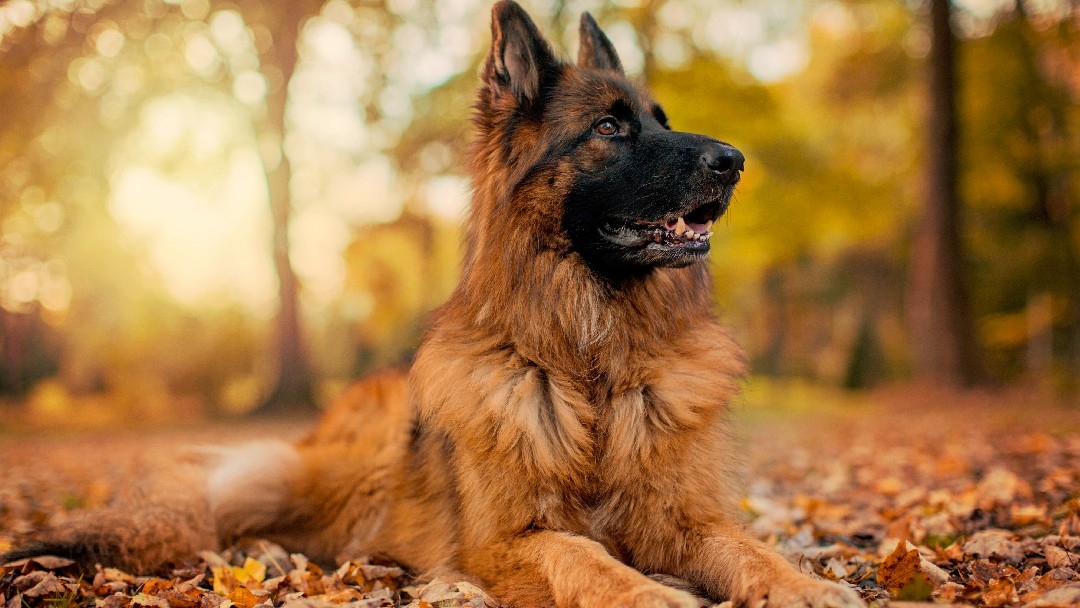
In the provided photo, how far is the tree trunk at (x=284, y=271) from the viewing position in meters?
16.0

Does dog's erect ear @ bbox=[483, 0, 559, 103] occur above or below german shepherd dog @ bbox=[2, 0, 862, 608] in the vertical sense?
above

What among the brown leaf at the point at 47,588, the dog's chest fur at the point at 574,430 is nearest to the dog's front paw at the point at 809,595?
the dog's chest fur at the point at 574,430

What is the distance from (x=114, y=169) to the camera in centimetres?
1584

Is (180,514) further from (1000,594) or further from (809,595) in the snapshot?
(1000,594)

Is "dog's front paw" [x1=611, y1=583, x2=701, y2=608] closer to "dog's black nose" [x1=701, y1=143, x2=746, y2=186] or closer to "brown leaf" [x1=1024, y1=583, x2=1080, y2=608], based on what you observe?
"brown leaf" [x1=1024, y1=583, x2=1080, y2=608]

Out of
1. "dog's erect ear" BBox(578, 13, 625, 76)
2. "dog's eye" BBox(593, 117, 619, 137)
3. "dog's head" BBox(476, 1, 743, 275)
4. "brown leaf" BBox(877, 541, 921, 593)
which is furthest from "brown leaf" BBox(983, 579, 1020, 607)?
"dog's erect ear" BBox(578, 13, 625, 76)

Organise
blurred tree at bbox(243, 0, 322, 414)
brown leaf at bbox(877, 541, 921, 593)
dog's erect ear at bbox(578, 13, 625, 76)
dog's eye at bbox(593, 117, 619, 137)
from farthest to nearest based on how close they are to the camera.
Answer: blurred tree at bbox(243, 0, 322, 414) < dog's erect ear at bbox(578, 13, 625, 76) < dog's eye at bbox(593, 117, 619, 137) < brown leaf at bbox(877, 541, 921, 593)

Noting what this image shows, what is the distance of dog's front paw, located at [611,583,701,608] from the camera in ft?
8.29

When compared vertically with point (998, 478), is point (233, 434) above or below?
below

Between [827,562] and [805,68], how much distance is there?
21026mm

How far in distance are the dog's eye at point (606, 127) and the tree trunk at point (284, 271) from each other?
1365cm

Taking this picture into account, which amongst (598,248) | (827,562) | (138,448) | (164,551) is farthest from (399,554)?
(138,448)

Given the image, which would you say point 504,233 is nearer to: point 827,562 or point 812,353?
point 827,562

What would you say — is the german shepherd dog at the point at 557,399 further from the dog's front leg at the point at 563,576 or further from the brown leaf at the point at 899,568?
the brown leaf at the point at 899,568
